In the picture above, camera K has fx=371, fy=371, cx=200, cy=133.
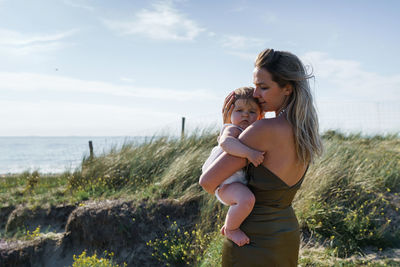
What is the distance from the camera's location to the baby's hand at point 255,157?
2020 mm

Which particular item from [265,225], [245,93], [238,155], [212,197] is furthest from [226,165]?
[212,197]

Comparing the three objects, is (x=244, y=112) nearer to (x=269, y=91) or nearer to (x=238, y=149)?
(x=269, y=91)

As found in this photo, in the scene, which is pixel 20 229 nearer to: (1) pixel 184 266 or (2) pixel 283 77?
(1) pixel 184 266

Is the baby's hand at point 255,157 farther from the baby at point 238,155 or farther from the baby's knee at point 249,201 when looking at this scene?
the baby's knee at point 249,201

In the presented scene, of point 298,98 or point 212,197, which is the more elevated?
point 298,98

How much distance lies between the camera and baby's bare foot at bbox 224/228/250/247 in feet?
6.97

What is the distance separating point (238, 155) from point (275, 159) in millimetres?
206

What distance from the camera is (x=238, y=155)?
208 cm

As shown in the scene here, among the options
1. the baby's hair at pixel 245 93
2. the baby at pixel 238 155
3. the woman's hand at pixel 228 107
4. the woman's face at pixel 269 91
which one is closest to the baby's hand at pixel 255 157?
the baby at pixel 238 155

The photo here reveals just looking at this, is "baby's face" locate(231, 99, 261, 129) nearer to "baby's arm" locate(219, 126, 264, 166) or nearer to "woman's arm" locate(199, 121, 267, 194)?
"baby's arm" locate(219, 126, 264, 166)

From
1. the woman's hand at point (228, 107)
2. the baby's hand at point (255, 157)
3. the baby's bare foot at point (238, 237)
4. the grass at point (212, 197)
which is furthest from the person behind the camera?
the grass at point (212, 197)

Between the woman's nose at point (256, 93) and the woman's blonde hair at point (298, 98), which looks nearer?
the woman's blonde hair at point (298, 98)

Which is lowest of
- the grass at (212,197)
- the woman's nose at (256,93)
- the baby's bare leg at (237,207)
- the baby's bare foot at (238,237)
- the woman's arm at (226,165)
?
the grass at (212,197)

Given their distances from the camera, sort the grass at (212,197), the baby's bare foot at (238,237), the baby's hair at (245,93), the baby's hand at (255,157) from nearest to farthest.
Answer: the baby's hand at (255,157) → the baby's bare foot at (238,237) → the baby's hair at (245,93) → the grass at (212,197)
